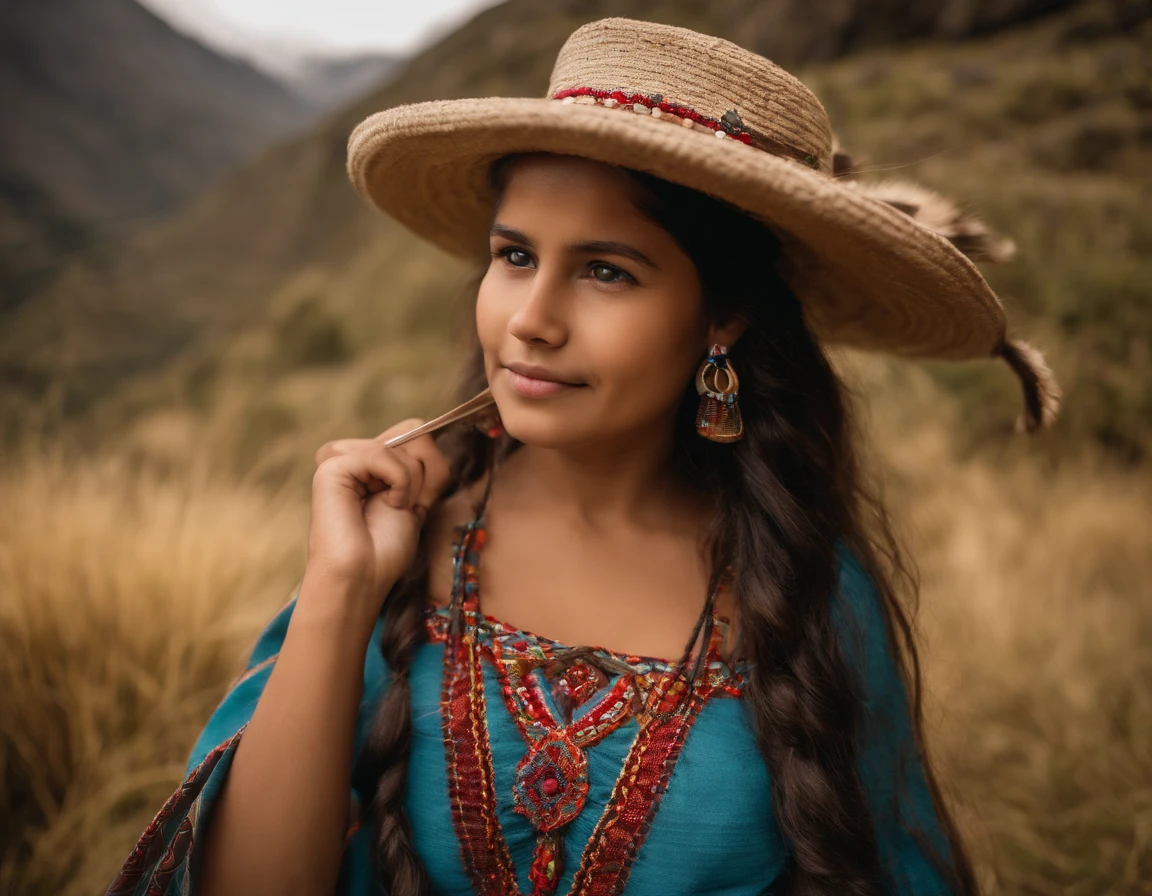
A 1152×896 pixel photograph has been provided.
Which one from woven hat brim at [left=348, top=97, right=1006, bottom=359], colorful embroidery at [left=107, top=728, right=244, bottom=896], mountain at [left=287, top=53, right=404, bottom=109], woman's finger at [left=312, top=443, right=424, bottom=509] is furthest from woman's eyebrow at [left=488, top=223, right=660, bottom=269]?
mountain at [left=287, top=53, right=404, bottom=109]

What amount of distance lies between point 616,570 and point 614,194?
76cm

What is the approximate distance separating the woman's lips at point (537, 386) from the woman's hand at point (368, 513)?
34 cm

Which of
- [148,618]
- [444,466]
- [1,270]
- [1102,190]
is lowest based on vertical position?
[148,618]

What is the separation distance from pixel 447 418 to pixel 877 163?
5.45m

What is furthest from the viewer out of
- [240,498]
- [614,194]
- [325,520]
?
[240,498]

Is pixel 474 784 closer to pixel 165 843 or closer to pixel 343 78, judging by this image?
pixel 165 843

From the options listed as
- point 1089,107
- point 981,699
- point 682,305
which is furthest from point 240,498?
point 1089,107

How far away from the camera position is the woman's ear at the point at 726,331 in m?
1.55

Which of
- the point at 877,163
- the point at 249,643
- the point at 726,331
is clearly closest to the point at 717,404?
the point at 726,331

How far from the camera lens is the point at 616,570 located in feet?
5.42

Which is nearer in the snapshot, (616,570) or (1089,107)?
(616,570)

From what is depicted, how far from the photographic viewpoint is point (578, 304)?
1.36m

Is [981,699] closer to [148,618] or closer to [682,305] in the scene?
[682,305]

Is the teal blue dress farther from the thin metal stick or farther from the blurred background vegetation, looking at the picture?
the blurred background vegetation
